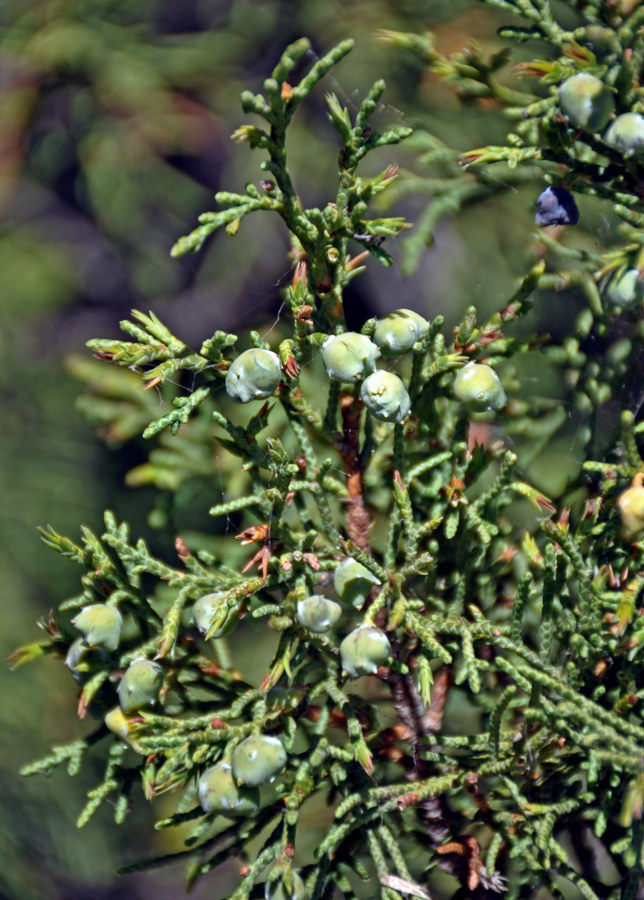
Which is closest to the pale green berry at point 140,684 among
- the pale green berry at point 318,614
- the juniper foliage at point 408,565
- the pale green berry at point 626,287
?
the juniper foliage at point 408,565

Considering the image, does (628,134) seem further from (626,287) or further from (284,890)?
(284,890)

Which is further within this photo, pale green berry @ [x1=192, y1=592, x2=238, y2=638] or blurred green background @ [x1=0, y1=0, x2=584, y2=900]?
blurred green background @ [x1=0, y1=0, x2=584, y2=900]

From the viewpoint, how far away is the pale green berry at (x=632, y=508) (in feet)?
2.39

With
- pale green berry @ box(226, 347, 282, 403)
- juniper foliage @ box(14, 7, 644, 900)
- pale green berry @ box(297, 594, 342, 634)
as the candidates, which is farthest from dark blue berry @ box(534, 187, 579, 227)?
pale green berry @ box(297, 594, 342, 634)

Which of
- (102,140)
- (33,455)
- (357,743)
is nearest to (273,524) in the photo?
(357,743)

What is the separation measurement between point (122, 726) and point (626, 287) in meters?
0.67

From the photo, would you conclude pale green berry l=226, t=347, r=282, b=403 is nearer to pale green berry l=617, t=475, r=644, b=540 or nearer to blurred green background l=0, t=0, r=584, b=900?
blurred green background l=0, t=0, r=584, b=900

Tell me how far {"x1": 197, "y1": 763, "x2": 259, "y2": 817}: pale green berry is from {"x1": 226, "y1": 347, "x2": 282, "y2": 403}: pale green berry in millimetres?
341

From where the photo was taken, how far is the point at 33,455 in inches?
34.5

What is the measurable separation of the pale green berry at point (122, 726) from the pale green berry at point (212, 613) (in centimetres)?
13

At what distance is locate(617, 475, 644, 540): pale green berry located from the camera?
0.73 m

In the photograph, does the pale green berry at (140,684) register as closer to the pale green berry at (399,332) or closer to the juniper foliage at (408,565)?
the juniper foliage at (408,565)

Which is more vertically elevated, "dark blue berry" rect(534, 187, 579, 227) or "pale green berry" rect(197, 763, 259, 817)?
"dark blue berry" rect(534, 187, 579, 227)

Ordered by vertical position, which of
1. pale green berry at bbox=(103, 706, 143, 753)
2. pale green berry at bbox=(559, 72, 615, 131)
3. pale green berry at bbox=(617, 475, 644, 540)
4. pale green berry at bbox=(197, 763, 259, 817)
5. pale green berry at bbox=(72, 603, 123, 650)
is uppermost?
pale green berry at bbox=(559, 72, 615, 131)
